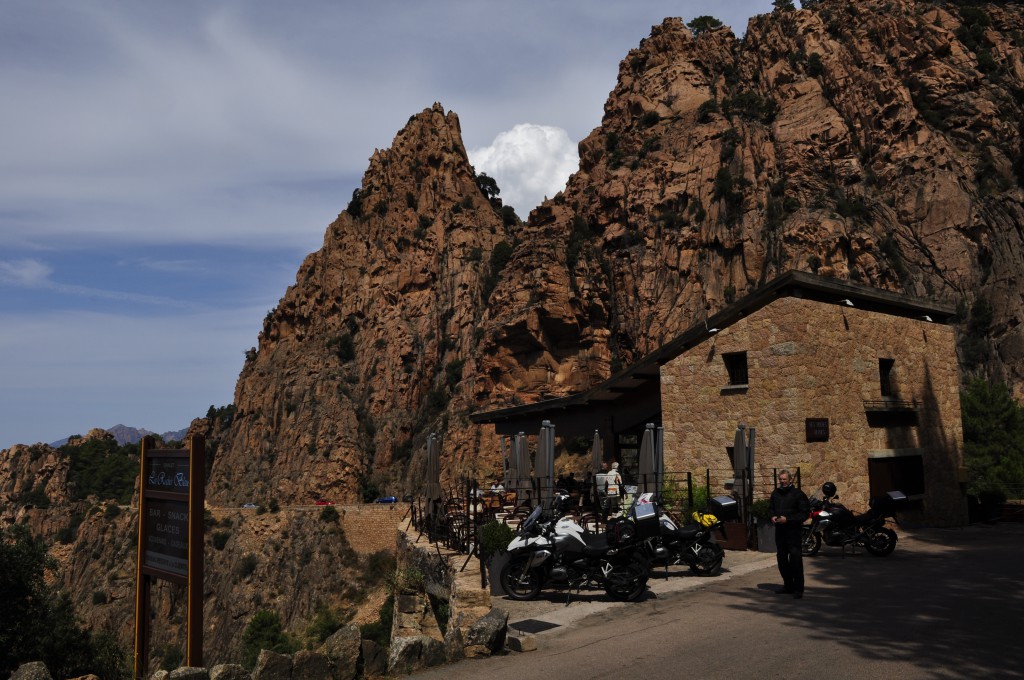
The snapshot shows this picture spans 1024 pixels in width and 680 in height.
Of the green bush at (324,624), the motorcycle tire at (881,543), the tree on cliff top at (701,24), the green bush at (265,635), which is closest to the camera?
the motorcycle tire at (881,543)

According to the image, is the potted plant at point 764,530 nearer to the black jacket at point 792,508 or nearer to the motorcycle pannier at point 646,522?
the motorcycle pannier at point 646,522

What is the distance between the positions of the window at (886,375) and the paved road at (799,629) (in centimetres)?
627

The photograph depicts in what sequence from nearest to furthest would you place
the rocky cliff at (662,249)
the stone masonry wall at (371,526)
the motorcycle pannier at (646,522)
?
1. the motorcycle pannier at (646,522)
2. the rocky cliff at (662,249)
3. the stone masonry wall at (371,526)

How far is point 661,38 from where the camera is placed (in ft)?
232

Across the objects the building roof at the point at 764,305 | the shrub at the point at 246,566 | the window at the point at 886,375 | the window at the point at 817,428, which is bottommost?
the shrub at the point at 246,566

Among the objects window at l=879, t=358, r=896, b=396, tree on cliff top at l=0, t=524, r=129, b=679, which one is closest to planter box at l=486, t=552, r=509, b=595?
window at l=879, t=358, r=896, b=396

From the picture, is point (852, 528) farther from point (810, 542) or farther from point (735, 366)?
point (735, 366)

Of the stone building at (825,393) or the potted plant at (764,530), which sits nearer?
the potted plant at (764,530)

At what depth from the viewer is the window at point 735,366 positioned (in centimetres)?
1774

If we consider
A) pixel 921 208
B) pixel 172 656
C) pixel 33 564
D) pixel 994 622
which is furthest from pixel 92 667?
pixel 921 208

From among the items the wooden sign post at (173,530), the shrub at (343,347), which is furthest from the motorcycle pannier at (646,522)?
the shrub at (343,347)

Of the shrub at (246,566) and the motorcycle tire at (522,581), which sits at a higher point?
the motorcycle tire at (522,581)

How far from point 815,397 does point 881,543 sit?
3.71 metres

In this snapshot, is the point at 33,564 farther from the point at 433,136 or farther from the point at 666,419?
the point at 433,136
